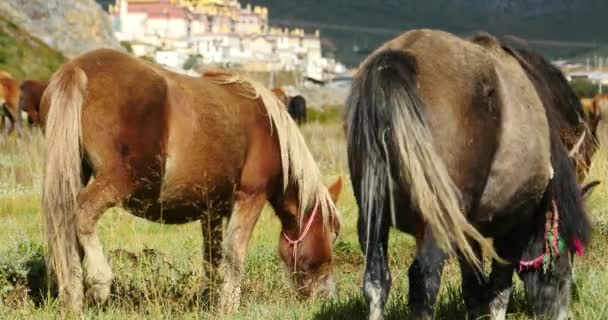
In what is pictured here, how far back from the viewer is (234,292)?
619 cm

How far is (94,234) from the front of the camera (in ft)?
18.2

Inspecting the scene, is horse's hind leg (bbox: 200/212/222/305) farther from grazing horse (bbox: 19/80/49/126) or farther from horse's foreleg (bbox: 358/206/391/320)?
grazing horse (bbox: 19/80/49/126)

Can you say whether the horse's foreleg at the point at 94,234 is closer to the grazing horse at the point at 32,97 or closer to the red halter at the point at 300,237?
the red halter at the point at 300,237

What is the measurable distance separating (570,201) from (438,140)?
1206mm

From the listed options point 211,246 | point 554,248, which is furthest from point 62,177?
point 554,248

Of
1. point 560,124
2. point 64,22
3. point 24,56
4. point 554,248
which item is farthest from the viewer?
point 64,22

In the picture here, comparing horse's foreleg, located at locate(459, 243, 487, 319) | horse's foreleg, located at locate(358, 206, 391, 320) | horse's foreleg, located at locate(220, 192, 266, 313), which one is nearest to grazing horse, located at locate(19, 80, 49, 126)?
horse's foreleg, located at locate(220, 192, 266, 313)

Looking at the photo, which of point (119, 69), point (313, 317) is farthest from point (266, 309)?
point (119, 69)

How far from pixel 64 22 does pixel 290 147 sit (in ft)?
108

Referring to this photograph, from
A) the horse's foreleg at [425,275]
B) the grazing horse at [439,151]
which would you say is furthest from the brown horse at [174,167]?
the horse's foreleg at [425,275]

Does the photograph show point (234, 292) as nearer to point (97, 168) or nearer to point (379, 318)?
point (97, 168)

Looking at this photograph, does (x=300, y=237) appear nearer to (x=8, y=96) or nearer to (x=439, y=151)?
(x=439, y=151)

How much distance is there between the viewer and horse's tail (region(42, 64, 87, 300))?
5.44 meters

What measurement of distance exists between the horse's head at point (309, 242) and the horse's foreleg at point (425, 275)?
112 inches
